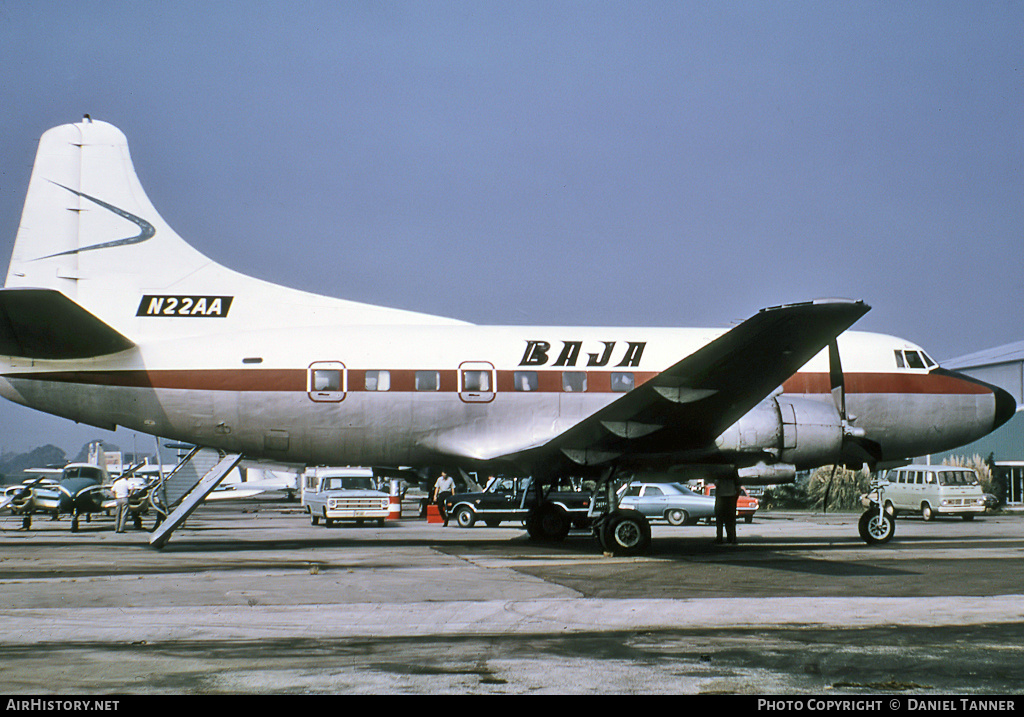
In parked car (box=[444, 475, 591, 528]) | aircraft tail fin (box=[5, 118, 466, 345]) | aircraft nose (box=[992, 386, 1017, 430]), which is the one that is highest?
aircraft tail fin (box=[5, 118, 466, 345])

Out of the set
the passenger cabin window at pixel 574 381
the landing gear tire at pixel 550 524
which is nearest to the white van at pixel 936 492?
the landing gear tire at pixel 550 524

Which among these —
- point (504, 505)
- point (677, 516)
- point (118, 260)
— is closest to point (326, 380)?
point (118, 260)

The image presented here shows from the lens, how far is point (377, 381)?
1700cm

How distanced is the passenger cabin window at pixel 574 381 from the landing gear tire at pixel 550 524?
3537 millimetres

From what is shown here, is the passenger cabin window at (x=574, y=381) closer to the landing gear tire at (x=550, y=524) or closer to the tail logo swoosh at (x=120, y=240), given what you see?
the landing gear tire at (x=550, y=524)

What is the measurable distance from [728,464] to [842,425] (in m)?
2.71

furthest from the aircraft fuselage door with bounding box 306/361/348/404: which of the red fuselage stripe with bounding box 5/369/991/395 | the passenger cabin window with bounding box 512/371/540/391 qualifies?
the passenger cabin window with bounding box 512/371/540/391

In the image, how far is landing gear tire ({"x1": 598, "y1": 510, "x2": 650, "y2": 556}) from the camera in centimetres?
1574

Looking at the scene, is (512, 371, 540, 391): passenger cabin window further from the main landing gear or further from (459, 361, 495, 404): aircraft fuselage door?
the main landing gear

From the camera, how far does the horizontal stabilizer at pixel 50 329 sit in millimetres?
14453

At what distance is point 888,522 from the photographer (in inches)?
742

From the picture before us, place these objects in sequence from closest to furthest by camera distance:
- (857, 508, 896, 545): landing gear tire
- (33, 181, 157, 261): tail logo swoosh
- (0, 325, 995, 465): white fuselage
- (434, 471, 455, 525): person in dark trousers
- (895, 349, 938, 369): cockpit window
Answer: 1. (0, 325, 995, 465): white fuselage
2. (33, 181, 157, 261): tail logo swoosh
3. (857, 508, 896, 545): landing gear tire
4. (895, 349, 938, 369): cockpit window
5. (434, 471, 455, 525): person in dark trousers

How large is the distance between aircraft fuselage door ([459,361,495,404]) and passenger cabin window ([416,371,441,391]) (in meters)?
0.49

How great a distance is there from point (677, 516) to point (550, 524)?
440 inches
